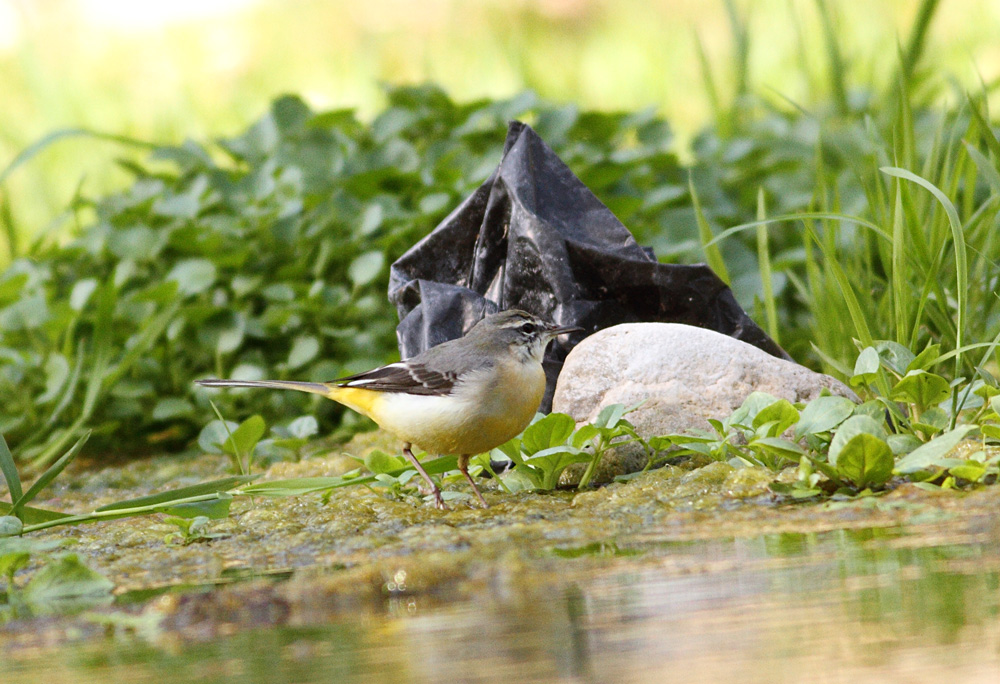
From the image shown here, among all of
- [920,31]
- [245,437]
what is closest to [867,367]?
[245,437]

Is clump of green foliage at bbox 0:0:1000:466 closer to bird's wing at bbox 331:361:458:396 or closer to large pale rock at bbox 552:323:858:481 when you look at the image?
large pale rock at bbox 552:323:858:481

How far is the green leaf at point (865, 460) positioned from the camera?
9.40ft

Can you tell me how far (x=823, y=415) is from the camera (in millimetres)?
3291

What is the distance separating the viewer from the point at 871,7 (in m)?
10.7

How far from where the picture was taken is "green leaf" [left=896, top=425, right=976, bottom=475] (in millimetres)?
2883

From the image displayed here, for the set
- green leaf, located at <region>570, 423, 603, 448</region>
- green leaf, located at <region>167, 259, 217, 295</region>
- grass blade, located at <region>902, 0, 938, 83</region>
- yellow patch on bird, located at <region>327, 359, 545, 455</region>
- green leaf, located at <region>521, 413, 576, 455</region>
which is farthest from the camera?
grass blade, located at <region>902, 0, 938, 83</region>

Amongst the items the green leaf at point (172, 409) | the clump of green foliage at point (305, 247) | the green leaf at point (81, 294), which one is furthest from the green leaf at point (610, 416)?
the green leaf at point (81, 294)

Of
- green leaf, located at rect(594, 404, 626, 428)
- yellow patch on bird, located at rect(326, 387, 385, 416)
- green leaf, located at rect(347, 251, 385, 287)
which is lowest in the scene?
green leaf, located at rect(594, 404, 626, 428)

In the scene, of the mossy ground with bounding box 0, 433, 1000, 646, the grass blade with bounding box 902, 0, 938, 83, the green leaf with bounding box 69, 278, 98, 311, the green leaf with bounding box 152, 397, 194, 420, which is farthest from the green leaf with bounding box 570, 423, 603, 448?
the grass blade with bounding box 902, 0, 938, 83

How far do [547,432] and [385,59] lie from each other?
9.40 m

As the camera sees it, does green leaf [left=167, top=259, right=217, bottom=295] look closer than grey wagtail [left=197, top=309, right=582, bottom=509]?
No

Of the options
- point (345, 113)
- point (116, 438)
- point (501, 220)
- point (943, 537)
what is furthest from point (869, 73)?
point (943, 537)

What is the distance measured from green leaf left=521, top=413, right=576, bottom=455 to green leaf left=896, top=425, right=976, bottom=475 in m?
1.07

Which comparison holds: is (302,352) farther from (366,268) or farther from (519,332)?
(519,332)
